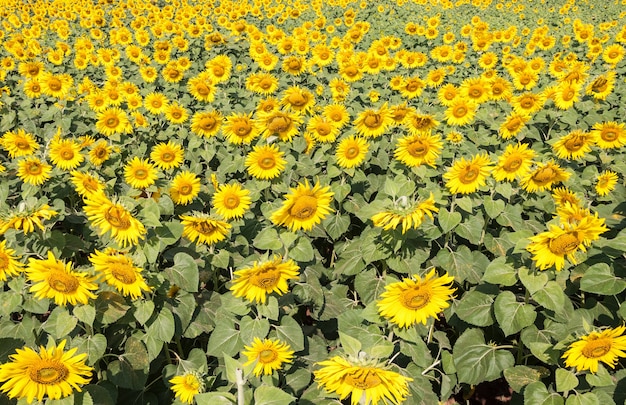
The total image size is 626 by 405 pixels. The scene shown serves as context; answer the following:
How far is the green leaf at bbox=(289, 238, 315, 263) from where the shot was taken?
3.02 metres

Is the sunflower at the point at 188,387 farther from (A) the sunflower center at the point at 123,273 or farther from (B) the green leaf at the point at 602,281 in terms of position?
(B) the green leaf at the point at 602,281

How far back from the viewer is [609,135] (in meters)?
5.22

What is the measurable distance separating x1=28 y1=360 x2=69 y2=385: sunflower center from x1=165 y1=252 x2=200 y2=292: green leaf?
972mm

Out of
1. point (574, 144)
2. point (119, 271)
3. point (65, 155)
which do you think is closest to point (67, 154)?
point (65, 155)

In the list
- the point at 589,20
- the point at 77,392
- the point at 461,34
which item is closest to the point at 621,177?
the point at 77,392

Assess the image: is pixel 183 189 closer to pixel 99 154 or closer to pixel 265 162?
pixel 265 162

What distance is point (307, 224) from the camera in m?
3.05

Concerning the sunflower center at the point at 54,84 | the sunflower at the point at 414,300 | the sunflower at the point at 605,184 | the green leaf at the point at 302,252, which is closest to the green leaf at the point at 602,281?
the sunflower at the point at 414,300

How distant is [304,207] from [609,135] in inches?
185

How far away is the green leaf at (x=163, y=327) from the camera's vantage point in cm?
288

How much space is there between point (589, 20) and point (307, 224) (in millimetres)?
18284

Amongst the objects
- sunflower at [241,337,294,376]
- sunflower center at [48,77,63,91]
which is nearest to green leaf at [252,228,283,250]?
sunflower at [241,337,294,376]

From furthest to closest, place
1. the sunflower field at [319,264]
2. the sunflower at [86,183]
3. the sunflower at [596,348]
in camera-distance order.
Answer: the sunflower at [86,183], the sunflower field at [319,264], the sunflower at [596,348]

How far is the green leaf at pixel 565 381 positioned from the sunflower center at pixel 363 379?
144cm
